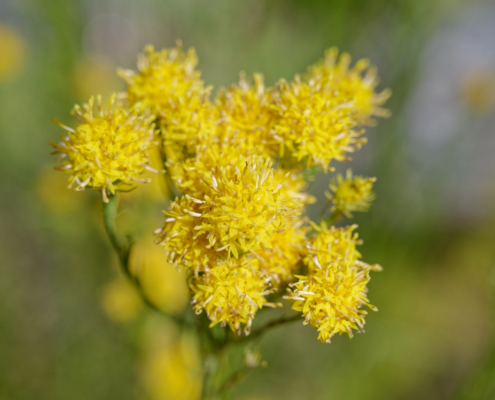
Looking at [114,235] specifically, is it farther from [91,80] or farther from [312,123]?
[91,80]

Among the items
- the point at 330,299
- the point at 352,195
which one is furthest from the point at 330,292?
the point at 352,195

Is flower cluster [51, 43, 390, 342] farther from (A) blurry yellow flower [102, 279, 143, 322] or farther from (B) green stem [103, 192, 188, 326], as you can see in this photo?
(A) blurry yellow flower [102, 279, 143, 322]

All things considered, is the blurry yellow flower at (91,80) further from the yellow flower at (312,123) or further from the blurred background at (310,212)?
the yellow flower at (312,123)

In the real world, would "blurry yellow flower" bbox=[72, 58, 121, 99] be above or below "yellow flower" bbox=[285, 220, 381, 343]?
above

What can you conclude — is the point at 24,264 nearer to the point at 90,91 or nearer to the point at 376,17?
the point at 90,91

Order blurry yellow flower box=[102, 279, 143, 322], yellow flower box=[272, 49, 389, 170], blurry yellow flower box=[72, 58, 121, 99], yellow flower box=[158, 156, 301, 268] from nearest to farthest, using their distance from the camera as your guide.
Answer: yellow flower box=[158, 156, 301, 268], yellow flower box=[272, 49, 389, 170], blurry yellow flower box=[102, 279, 143, 322], blurry yellow flower box=[72, 58, 121, 99]

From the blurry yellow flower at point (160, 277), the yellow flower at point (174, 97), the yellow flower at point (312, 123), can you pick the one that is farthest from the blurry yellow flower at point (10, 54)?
the yellow flower at point (312, 123)

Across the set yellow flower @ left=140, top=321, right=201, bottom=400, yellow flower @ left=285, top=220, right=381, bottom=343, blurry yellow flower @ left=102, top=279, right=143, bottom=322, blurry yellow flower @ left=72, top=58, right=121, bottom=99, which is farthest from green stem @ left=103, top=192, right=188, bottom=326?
blurry yellow flower @ left=72, top=58, right=121, bottom=99

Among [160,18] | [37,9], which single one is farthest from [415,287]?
[37,9]
